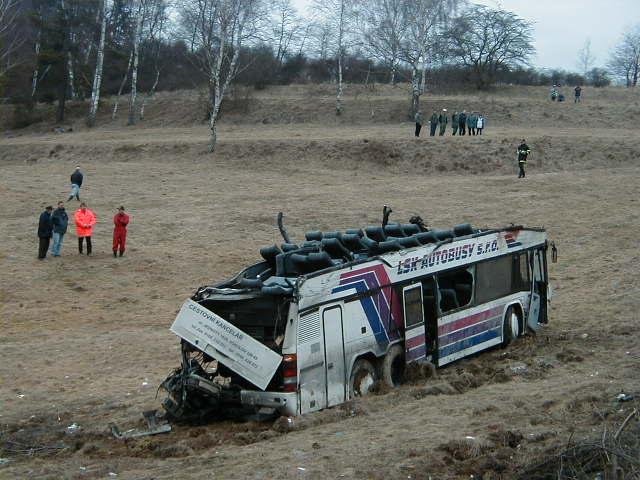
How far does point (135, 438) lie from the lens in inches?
456

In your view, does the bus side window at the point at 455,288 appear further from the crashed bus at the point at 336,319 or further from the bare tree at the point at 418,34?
the bare tree at the point at 418,34

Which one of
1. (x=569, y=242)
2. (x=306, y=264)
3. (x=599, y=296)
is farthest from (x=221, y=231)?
(x=306, y=264)

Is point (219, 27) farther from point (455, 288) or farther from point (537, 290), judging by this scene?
point (455, 288)

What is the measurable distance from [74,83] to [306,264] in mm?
56806

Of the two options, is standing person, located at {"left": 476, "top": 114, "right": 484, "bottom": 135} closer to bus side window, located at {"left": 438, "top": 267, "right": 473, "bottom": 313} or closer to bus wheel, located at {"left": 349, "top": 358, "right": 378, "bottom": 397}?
bus side window, located at {"left": 438, "top": 267, "right": 473, "bottom": 313}

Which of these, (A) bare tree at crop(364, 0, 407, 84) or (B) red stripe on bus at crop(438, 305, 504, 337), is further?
(A) bare tree at crop(364, 0, 407, 84)

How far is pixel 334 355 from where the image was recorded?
42.2ft

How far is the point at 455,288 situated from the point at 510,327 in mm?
2033

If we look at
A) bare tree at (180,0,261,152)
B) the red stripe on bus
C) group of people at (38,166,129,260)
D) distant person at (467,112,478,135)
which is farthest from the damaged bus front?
distant person at (467,112,478,135)

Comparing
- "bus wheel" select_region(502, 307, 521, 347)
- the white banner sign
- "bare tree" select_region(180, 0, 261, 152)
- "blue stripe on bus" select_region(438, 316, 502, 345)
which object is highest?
"bare tree" select_region(180, 0, 261, 152)

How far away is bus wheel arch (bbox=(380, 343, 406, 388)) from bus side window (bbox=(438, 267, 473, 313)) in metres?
1.36

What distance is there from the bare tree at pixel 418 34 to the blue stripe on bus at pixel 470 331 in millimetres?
38994

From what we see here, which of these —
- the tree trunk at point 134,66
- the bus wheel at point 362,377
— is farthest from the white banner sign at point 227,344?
the tree trunk at point 134,66

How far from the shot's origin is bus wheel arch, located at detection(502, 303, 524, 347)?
1717 cm
